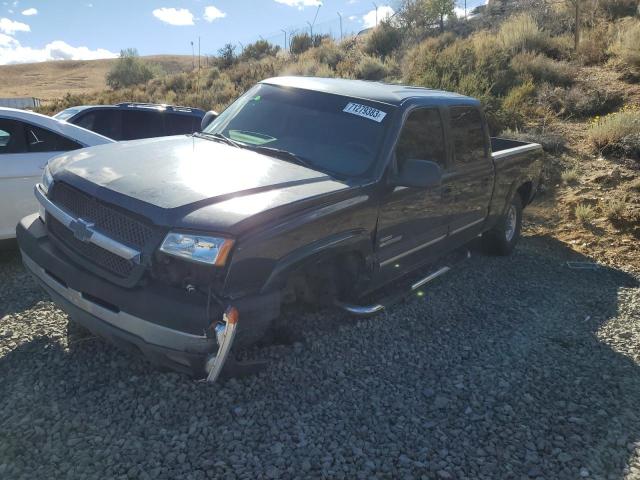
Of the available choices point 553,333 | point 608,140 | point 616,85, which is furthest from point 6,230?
point 616,85

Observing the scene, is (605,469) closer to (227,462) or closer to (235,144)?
(227,462)

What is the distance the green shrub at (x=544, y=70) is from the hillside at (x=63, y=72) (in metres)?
49.0

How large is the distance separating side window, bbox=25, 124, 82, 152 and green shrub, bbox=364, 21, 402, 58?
19.3 metres

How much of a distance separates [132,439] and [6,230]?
129 inches

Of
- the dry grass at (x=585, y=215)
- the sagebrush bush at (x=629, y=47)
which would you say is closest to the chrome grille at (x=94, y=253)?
the dry grass at (x=585, y=215)

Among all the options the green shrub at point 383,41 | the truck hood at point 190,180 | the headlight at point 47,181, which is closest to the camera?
the truck hood at point 190,180

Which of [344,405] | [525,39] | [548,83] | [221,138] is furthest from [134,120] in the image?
[525,39]

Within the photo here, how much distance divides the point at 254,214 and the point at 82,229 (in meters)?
1.06

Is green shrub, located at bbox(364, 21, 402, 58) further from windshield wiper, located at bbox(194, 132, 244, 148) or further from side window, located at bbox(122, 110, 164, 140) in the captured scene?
windshield wiper, located at bbox(194, 132, 244, 148)

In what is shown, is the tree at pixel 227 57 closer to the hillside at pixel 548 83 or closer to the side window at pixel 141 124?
the hillside at pixel 548 83

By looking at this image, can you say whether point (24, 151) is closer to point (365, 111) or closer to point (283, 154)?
point (283, 154)

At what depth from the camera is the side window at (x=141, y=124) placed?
28.4 feet

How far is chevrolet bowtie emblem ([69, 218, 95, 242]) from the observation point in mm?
3348

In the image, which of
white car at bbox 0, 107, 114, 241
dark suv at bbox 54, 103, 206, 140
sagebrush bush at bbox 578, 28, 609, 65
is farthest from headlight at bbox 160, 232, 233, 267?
sagebrush bush at bbox 578, 28, 609, 65
